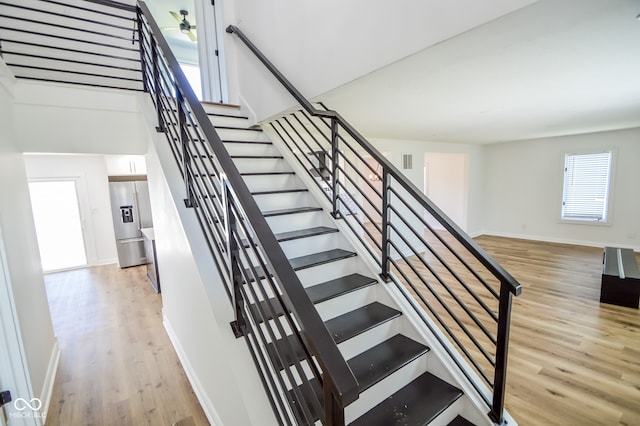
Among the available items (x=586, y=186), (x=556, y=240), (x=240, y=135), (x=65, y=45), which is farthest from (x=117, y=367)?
(x=586, y=186)

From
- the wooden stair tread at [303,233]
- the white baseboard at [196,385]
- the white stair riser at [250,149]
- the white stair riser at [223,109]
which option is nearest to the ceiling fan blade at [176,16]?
the white stair riser at [223,109]

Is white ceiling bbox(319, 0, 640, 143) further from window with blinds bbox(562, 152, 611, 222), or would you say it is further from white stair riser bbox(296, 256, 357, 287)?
window with blinds bbox(562, 152, 611, 222)

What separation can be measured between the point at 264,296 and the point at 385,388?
0.97 m

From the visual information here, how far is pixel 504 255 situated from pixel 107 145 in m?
6.57

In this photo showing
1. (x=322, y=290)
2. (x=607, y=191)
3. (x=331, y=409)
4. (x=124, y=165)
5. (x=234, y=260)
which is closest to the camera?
(x=331, y=409)

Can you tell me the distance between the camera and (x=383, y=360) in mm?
1629

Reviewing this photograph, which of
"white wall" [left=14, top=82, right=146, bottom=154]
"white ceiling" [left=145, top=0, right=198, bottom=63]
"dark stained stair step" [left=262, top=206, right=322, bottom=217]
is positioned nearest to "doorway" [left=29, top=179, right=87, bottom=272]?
"white ceiling" [left=145, top=0, right=198, bottom=63]

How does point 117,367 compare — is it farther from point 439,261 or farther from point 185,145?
point 439,261

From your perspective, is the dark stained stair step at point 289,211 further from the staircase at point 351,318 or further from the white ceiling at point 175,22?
the white ceiling at point 175,22

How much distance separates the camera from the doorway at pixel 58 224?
233 inches

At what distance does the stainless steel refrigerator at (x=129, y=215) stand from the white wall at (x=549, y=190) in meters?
8.41

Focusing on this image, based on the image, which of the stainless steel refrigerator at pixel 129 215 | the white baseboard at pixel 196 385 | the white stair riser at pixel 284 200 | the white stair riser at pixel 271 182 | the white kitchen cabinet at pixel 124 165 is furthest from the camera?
the white kitchen cabinet at pixel 124 165

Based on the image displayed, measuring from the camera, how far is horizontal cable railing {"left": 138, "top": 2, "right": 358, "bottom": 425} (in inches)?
30.8

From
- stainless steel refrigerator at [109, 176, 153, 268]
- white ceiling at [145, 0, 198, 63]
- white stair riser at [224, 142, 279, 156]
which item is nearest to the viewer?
white stair riser at [224, 142, 279, 156]
